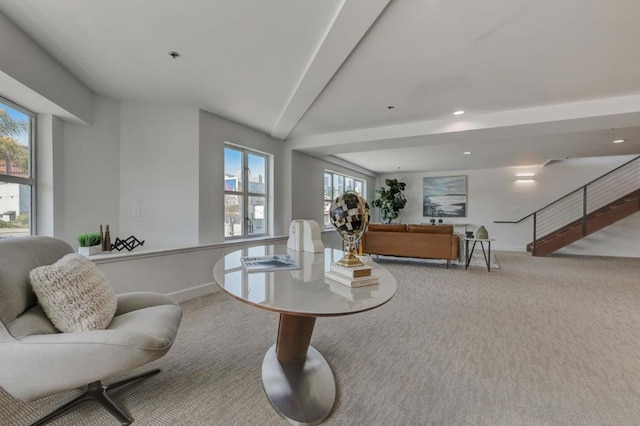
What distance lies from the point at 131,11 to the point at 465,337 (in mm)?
3282

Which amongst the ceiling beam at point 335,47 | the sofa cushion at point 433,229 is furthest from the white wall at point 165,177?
the sofa cushion at point 433,229

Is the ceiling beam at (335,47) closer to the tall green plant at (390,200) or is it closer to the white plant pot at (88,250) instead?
the white plant pot at (88,250)

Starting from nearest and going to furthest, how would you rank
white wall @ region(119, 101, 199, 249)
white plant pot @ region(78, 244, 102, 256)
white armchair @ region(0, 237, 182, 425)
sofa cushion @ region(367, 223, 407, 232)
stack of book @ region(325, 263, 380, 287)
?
1. white armchair @ region(0, 237, 182, 425)
2. stack of book @ region(325, 263, 380, 287)
3. white plant pot @ region(78, 244, 102, 256)
4. white wall @ region(119, 101, 199, 249)
5. sofa cushion @ region(367, 223, 407, 232)

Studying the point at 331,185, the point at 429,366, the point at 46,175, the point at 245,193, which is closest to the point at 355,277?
the point at 429,366

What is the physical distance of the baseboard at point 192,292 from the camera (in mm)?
3040

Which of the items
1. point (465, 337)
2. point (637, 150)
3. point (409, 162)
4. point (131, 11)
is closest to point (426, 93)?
point (465, 337)

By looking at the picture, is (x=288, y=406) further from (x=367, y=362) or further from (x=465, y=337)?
(x=465, y=337)

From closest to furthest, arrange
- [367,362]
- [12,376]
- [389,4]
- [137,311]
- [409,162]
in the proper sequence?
[12,376]
[137,311]
[389,4]
[367,362]
[409,162]


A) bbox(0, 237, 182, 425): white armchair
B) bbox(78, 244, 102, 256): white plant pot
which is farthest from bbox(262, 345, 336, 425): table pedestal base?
bbox(78, 244, 102, 256): white plant pot

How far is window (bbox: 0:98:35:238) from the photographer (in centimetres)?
218

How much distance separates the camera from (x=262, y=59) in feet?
7.36

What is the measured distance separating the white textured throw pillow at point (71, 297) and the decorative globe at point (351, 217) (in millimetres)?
1170

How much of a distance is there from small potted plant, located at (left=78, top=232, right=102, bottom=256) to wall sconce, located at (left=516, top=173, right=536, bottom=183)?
8679mm

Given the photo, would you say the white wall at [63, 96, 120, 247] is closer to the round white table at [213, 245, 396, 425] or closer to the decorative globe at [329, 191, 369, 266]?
the round white table at [213, 245, 396, 425]
